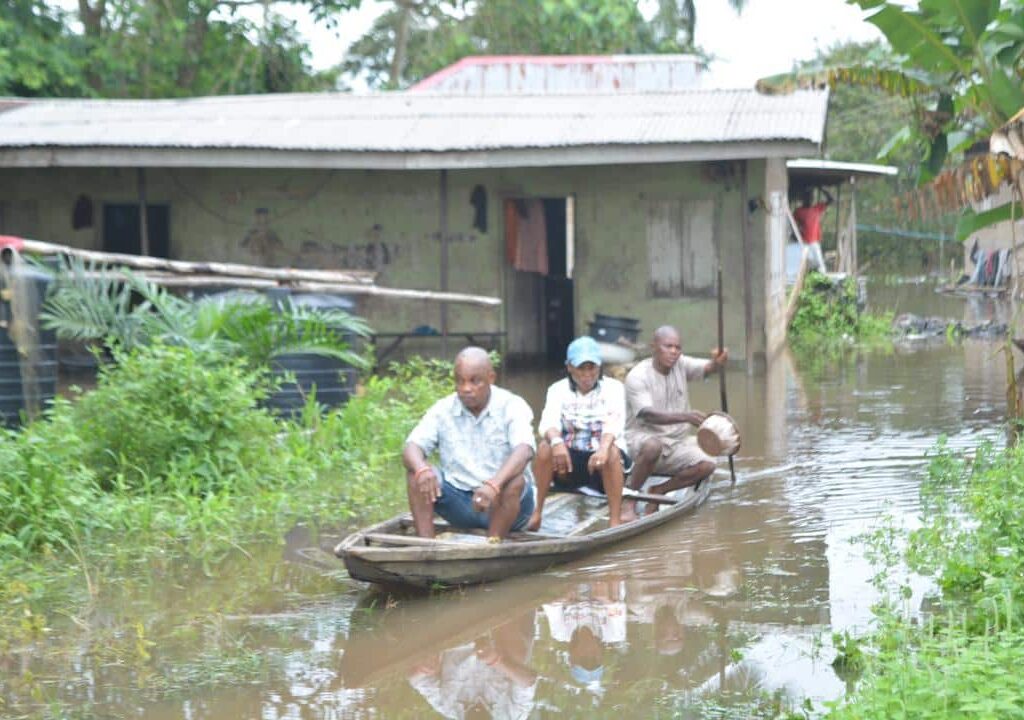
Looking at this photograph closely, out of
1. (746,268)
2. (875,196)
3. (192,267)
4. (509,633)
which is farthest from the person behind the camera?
(875,196)

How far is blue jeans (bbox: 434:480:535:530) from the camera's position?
301 inches

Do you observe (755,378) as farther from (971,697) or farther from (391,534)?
(971,697)

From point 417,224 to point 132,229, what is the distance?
3.91 m

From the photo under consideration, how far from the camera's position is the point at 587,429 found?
28.1 feet

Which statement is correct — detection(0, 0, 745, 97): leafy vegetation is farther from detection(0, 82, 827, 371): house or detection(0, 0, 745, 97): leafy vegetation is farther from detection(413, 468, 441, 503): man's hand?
detection(413, 468, 441, 503): man's hand

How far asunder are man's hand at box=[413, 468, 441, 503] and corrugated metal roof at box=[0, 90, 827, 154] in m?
8.37

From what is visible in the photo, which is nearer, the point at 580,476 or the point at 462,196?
the point at 580,476

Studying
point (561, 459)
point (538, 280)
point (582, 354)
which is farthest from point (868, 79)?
point (538, 280)

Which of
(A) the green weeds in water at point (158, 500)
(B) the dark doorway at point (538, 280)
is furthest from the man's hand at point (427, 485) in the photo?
(B) the dark doorway at point (538, 280)

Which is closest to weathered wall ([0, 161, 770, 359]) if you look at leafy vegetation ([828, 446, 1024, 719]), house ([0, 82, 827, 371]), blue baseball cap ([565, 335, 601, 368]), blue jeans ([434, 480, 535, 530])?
house ([0, 82, 827, 371])

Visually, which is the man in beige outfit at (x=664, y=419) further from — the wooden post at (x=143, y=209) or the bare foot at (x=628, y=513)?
the wooden post at (x=143, y=209)

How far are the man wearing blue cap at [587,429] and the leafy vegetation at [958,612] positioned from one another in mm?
1646

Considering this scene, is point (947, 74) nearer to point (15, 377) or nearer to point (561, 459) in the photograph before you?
point (561, 459)

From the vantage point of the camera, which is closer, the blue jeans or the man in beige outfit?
the blue jeans
